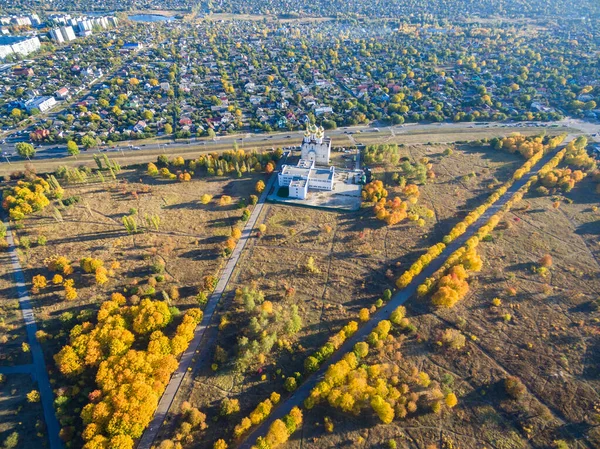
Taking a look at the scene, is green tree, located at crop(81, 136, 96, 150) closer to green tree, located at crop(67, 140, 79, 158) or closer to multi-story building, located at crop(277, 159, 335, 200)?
green tree, located at crop(67, 140, 79, 158)

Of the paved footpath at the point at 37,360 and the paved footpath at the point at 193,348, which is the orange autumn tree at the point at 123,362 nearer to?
the paved footpath at the point at 193,348

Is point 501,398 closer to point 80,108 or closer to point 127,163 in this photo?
point 127,163

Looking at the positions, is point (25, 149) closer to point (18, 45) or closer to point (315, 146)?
point (315, 146)

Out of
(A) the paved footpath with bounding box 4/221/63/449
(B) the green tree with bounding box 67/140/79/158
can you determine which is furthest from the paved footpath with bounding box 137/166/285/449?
(B) the green tree with bounding box 67/140/79/158

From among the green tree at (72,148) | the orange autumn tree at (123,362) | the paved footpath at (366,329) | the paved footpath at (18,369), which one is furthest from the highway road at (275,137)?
the paved footpath at (18,369)

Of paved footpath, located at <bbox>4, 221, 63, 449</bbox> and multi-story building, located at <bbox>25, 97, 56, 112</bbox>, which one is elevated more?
multi-story building, located at <bbox>25, 97, 56, 112</bbox>

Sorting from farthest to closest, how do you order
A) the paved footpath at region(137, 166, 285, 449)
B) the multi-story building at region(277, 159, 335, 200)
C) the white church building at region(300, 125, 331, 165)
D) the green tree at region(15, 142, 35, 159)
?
the green tree at region(15, 142, 35, 159)
the white church building at region(300, 125, 331, 165)
the multi-story building at region(277, 159, 335, 200)
the paved footpath at region(137, 166, 285, 449)

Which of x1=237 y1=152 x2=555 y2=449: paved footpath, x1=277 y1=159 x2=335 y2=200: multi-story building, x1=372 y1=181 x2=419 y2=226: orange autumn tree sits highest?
x1=277 y1=159 x2=335 y2=200: multi-story building
